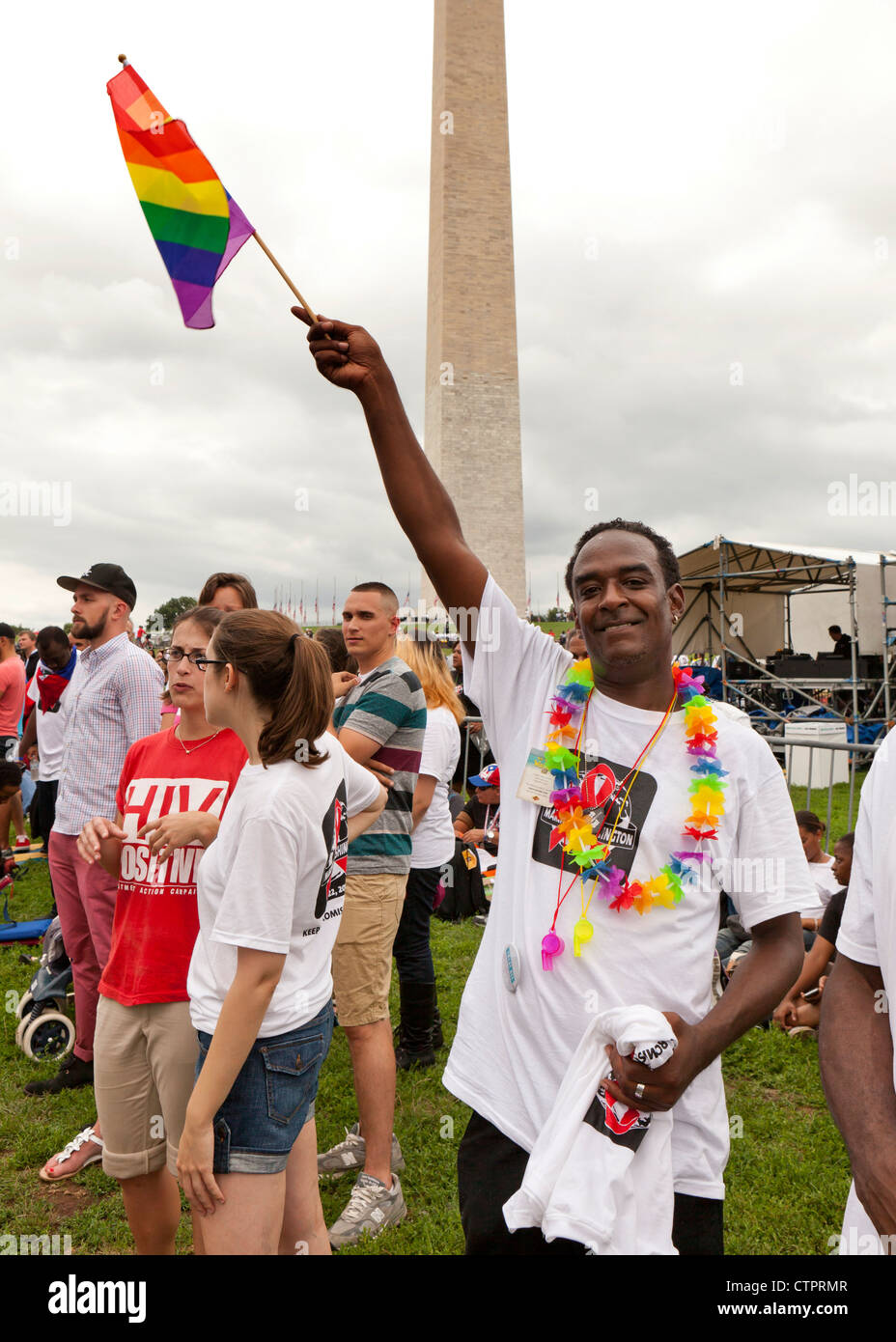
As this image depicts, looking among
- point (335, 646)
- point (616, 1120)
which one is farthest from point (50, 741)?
point (616, 1120)

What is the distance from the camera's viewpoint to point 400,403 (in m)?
1.84

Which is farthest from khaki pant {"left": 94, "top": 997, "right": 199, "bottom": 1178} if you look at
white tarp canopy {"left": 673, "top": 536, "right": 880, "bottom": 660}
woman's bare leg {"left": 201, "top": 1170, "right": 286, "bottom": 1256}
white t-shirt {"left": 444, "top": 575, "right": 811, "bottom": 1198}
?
white tarp canopy {"left": 673, "top": 536, "right": 880, "bottom": 660}

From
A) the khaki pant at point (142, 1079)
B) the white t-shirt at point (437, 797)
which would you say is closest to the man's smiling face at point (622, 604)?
the khaki pant at point (142, 1079)

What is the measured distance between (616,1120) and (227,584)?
281 cm

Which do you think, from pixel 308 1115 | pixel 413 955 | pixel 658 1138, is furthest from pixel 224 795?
pixel 413 955

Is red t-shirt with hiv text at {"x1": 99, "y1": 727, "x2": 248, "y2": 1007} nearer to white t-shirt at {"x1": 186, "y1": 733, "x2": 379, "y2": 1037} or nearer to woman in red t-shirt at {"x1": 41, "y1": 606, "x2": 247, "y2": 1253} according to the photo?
woman in red t-shirt at {"x1": 41, "y1": 606, "x2": 247, "y2": 1253}

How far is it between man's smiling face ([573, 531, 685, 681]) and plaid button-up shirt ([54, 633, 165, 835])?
97.4 inches

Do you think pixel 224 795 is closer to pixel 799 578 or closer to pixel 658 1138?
pixel 658 1138

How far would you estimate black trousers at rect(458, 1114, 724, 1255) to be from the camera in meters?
1.50

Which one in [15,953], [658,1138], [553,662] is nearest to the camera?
[658,1138]

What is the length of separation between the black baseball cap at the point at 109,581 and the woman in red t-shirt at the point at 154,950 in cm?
164

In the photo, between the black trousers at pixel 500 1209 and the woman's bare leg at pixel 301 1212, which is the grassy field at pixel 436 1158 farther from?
the black trousers at pixel 500 1209

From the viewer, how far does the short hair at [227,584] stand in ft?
12.1

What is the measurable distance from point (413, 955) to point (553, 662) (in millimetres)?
2524
